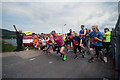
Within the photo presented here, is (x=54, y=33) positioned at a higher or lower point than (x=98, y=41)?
higher

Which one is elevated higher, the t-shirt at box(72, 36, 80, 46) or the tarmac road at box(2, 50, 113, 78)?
the t-shirt at box(72, 36, 80, 46)

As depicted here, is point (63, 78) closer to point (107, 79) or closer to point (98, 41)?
point (107, 79)

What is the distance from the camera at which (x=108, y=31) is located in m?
6.45

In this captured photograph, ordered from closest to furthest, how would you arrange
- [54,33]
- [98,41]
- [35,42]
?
[98,41]
[54,33]
[35,42]

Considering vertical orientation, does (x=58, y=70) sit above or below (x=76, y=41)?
below

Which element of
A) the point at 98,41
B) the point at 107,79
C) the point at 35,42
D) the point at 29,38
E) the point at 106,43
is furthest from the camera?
the point at 29,38

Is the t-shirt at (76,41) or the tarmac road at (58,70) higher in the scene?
the t-shirt at (76,41)

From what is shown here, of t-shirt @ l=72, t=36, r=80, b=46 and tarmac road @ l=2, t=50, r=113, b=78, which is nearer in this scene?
tarmac road @ l=2, t=50, r=113, b=78

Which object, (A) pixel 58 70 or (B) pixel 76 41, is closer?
(A) pixel 58 70

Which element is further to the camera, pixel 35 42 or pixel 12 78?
pixel 35 42

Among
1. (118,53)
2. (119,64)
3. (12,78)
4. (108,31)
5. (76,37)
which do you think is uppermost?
(108,31)

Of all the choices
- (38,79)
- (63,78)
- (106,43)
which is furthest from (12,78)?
(106,43)

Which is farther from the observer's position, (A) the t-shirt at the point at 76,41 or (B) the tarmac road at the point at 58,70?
(A) the t-shirt at the point at 76,41

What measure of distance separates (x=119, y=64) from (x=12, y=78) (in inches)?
129
